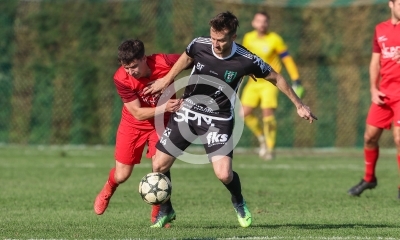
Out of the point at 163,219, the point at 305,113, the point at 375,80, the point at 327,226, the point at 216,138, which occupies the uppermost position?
the point at 305,113

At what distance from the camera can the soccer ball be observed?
774cm

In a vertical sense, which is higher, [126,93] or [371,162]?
[126,93]

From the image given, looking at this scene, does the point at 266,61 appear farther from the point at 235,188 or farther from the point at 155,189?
the point at 155,189

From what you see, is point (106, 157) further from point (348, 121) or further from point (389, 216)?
point (389, 216)

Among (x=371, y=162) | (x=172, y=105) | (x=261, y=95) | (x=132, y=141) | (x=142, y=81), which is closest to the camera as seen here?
(x=172, y=105)

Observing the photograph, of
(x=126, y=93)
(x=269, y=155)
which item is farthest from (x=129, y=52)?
(x=269, y=155)

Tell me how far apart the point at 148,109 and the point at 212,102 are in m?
0.61

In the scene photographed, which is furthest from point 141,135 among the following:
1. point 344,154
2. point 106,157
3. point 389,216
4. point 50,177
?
point 344,154

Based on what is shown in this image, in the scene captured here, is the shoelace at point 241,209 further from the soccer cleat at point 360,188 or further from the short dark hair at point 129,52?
the soccer cleat at point 360,188

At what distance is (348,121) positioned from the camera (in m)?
19.0

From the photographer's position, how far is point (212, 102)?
8.18 m

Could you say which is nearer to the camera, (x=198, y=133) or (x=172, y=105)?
(x=172, y=105)

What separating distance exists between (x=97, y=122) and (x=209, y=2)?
3651mm

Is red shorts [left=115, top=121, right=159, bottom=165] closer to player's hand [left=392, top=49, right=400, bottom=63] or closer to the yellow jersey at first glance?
player's hand [left=392, top=49, right=400, bottom=63]
